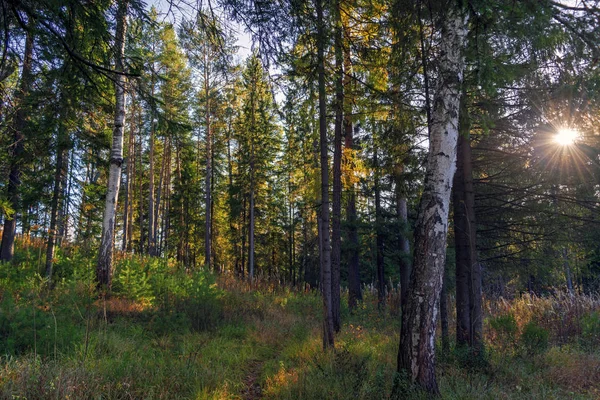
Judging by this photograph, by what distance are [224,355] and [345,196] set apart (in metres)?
6.64

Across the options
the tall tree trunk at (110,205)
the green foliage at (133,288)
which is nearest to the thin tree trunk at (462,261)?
the green foliage at (133,288)

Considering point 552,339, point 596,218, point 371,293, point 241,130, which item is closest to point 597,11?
point 596,218

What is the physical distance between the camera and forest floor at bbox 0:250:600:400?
12.9 ft

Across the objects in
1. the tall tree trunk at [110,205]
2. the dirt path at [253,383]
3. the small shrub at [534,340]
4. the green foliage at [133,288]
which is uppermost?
the tall tree trunk at [110,205]

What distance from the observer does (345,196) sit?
36.4 ft

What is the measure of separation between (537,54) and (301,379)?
21.7 feet

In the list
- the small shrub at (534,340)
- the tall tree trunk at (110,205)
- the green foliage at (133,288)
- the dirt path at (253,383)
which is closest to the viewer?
the dirt path at (253,383)

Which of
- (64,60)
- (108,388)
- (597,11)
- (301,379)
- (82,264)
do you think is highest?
(597,11)

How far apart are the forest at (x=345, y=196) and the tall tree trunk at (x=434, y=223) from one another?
24 mm

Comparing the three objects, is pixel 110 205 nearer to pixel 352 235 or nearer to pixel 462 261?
pixel 352 235

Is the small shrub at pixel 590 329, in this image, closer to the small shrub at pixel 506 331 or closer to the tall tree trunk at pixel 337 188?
the small shrub at pixel 506 331

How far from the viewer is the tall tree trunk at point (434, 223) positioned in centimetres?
396

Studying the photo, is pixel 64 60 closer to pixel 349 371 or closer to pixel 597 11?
pixel 349 371

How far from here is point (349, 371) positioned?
15.5ft
